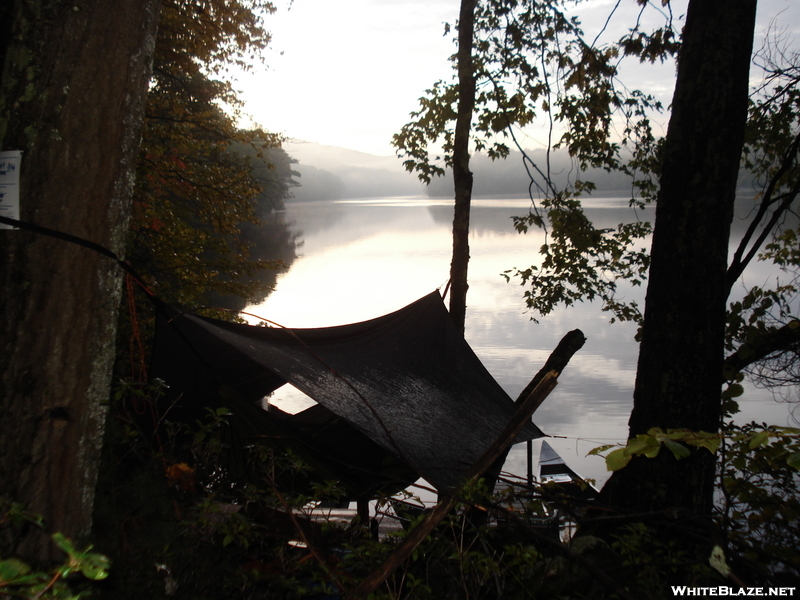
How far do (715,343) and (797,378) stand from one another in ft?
8.06

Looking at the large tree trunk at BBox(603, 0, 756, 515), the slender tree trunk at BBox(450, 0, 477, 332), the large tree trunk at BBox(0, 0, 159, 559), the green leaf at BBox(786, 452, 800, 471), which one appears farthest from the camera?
the slender tree trunk at BBox(450, 0, 477, 332)

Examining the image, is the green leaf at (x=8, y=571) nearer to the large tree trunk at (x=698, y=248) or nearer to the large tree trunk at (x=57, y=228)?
the large tree trunk at (x=57, y=228)

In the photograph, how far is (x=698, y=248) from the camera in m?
2.42

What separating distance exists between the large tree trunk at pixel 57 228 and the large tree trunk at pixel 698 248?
7.50 feet

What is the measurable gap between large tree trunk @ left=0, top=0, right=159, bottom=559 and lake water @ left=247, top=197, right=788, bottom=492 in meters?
1.65

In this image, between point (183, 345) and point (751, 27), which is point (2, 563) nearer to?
point (183, 345)

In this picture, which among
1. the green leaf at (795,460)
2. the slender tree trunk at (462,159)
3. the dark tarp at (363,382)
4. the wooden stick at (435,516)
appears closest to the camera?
the green leaf at (795,460)

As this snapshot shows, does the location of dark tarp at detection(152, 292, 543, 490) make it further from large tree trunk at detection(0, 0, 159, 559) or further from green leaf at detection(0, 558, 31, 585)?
green leaf at detection(0, 558, 31, 585)

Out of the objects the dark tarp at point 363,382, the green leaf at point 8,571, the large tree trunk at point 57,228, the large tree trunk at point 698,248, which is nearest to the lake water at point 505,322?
the large tree trunk at point 698,248

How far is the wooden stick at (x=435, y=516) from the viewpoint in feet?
4.76

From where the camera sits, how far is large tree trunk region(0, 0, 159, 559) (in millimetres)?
1208

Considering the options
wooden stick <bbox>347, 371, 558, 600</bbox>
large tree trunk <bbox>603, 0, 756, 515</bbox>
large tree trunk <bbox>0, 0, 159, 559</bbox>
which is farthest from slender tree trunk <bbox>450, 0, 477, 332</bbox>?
large tree trunk <bbox>0, 0, 159, 559</bbox>

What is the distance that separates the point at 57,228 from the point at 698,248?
248 cm

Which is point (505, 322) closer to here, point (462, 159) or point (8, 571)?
point (462, 159)
